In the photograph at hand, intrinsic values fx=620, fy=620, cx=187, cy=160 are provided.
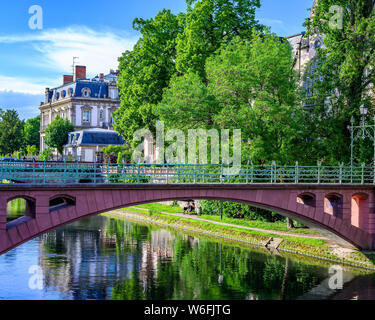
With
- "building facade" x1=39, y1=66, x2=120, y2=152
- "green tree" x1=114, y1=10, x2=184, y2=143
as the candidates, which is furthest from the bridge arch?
"building facade" x1=39, y1=66, x2=120, y2=152

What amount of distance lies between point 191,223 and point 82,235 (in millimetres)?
9917

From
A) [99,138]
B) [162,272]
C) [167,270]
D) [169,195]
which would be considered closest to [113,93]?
[99,138]

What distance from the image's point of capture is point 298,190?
3825 cm

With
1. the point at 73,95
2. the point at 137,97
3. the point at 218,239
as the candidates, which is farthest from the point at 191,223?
the point at 73,95

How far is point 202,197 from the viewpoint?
3553 cm

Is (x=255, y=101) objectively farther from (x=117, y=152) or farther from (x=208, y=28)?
(x=117, y=152)

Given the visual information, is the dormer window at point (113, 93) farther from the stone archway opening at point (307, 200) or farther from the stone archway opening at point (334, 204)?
the stone archway opening at point (307, 200)

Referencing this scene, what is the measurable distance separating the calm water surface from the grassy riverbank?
1.97 m

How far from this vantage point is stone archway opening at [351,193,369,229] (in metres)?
40.6

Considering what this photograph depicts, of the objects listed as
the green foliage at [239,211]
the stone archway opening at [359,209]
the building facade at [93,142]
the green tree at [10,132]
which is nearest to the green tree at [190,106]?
the green foliage at [239,211]

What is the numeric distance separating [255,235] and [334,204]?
8.76 meters

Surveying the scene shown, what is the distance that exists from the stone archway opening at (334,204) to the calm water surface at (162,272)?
12.6ft

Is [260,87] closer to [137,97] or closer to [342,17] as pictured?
[342,17]

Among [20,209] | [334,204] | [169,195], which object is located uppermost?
[169,195]
